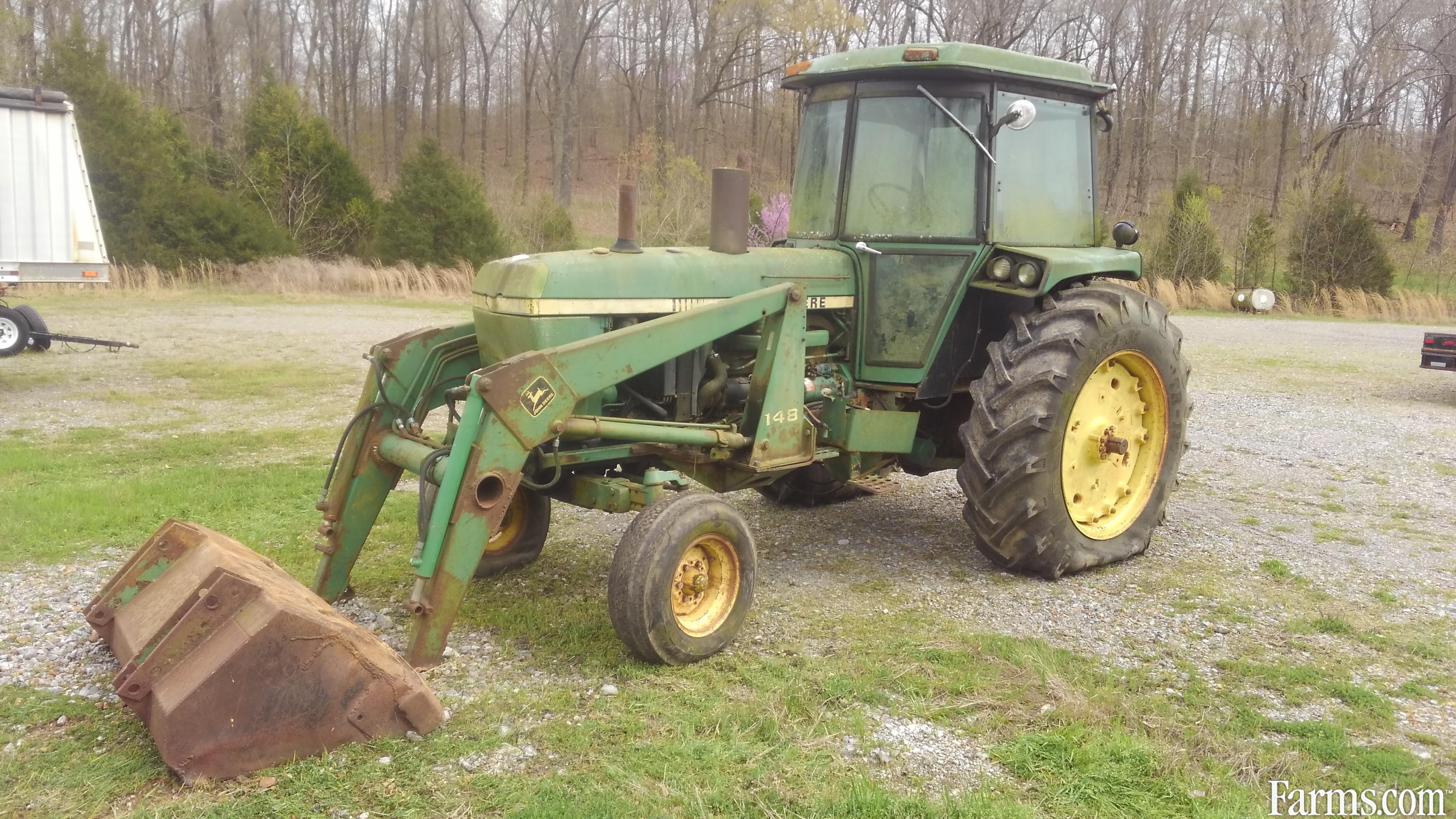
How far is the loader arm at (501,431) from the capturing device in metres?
3.64

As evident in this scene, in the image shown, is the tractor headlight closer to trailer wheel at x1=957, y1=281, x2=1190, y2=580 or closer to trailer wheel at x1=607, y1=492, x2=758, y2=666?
trailer wheel at x1=957, y1=281, x2=1190, y2=580

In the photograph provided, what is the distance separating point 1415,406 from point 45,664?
11911 millimetres

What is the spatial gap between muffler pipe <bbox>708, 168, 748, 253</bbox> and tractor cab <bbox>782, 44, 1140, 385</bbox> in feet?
2.10

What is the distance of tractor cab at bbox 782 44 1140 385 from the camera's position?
5.20m

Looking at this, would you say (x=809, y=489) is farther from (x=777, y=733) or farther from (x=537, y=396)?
(x=777, y=733)

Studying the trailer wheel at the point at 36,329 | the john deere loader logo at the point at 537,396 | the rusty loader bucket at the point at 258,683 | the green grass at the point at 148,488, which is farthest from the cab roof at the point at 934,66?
the trailer wheel at the point at 36,329

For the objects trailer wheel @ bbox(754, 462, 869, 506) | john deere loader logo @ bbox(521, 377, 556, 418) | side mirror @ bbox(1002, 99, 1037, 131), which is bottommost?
trailer wheel @ bbox(754, 462, 869, 506)

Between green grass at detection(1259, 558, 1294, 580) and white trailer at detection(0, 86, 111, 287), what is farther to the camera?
white trailer at detection(0, 86, 111, 287)

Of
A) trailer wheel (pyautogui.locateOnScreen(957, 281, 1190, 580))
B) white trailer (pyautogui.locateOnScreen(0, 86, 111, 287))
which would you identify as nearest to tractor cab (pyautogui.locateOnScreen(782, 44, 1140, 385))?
trailer wheel (pyautogui.locateOnScreen(957, 281, 1190, 580))

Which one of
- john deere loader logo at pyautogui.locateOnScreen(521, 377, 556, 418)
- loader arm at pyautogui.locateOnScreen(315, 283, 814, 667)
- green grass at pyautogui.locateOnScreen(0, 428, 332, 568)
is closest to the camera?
loader arm at pyautogui.locateOnScreen(315, 283, 814, 667)

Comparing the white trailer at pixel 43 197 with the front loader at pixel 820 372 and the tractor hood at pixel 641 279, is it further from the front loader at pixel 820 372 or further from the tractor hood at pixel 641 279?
the tractor hood at pixel 641 279

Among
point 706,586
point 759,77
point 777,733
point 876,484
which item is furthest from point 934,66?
point 759,77

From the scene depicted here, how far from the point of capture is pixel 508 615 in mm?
4523

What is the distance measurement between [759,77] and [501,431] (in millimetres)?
29562
